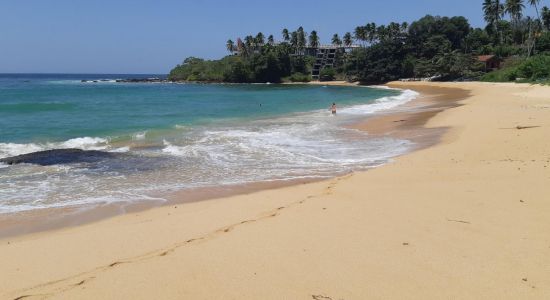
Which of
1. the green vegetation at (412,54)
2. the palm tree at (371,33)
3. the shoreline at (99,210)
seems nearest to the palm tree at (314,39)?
the green vegetation at (412,54)

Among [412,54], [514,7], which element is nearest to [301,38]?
[412,54]

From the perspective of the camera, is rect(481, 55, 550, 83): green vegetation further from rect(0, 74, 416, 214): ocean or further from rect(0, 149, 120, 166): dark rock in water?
rect(0, 149, 120, 166): dark rock in water

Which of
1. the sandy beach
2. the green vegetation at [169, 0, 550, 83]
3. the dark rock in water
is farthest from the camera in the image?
the green vegetation at [169, 0, 550, 83]

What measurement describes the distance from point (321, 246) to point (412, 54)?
321 feet

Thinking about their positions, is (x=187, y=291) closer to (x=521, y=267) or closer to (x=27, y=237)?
(x=521, y=267)

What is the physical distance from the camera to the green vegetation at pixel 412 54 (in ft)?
249

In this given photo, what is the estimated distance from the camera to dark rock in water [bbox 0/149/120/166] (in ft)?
46.6

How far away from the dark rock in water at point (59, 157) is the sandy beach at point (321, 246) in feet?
23.0

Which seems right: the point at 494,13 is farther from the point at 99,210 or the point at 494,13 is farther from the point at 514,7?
the point at 99,210

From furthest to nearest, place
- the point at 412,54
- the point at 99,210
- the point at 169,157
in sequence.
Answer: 1. the point at 412,54
2. the point at 169,157
3. the point at 99,210

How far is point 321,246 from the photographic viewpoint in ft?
18.2

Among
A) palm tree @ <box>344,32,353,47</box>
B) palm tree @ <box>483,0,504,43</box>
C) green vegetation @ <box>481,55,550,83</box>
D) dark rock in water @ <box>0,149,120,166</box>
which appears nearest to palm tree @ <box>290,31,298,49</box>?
palm tree @ <box>344,32,353,47</box>

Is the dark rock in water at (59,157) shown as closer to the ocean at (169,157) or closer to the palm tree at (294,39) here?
the ocean at (169,157)

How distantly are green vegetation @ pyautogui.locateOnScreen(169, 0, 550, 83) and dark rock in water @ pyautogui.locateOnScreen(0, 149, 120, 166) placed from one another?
4757cm
